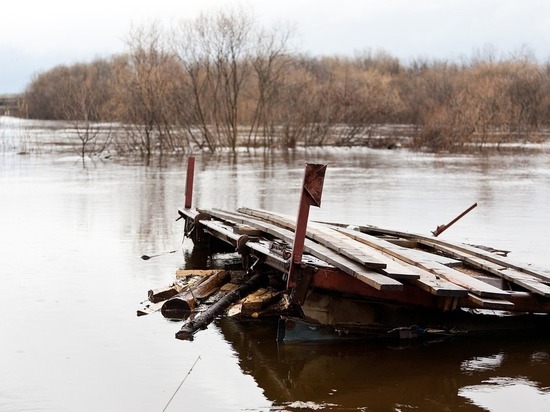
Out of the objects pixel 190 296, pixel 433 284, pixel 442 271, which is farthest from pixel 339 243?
pixel 190 296

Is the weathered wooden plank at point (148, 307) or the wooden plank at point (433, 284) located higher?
the wooden plank at point (433, 284)

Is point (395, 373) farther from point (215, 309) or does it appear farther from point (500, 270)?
point (215, 309)

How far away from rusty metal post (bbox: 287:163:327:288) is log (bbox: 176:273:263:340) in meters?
1.27

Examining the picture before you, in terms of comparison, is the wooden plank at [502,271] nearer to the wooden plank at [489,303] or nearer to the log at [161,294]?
the wooden plank at [489,303]

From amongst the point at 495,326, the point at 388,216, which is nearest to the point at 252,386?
the point at 495,326

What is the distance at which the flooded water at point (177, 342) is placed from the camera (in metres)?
7.18

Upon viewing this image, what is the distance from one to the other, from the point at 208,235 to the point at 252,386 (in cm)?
679

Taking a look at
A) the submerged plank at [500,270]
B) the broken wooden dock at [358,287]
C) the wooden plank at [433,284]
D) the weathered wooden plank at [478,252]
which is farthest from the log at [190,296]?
the submerged plank at [500,270]

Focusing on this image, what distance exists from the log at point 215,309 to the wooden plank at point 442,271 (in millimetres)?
1381

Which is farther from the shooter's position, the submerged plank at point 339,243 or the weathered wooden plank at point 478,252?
the weathered wooden plank at point 478,252

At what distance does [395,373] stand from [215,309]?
242 cm

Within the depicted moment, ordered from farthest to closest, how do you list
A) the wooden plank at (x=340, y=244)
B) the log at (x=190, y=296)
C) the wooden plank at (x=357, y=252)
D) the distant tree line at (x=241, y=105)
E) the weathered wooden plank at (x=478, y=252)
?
the distant tree line at (x=241, y=105) → the log at (x=190, y=296) → the weathered wooden plank at (x=478, y=252) → the wooden plank at (x=340, y=244) → the wooden plank at (x=357, y=252)

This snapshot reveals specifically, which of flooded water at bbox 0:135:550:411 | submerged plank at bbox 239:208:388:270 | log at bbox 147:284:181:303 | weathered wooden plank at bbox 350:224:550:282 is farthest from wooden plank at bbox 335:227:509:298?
log at bbox 147:284:181:303

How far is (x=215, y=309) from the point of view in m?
9.42
